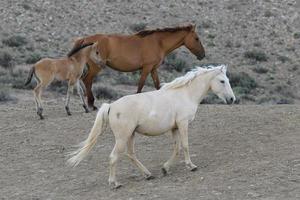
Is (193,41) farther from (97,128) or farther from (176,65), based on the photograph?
(176,65)

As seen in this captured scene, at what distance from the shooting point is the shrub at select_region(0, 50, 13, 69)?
26.9 metres

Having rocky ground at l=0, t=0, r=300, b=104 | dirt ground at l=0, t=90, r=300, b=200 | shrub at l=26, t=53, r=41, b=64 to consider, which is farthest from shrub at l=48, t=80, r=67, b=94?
dirt ground at l=0, t=90, r=300, b=200

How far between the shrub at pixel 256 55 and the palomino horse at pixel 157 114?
74.8 ft

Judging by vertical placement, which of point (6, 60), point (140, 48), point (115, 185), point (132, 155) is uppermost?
point (132, 155)

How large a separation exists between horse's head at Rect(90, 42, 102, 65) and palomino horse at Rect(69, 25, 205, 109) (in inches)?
5.0

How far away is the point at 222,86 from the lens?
34.5ft

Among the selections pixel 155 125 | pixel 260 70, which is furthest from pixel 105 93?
pixel 155 125

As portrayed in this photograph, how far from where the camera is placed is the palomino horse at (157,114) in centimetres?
964

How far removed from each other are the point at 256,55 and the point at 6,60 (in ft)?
37.2

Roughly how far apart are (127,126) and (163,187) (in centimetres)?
89

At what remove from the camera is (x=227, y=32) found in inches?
1454

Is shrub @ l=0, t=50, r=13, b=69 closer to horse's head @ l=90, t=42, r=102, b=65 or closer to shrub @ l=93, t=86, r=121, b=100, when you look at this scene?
shrub @ l=93, t=86, r=121, b=100

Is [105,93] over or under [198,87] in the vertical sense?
under

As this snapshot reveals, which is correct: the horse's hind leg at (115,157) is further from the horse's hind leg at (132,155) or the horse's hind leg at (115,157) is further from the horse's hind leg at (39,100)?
the horse's hind leg at (39,100)
